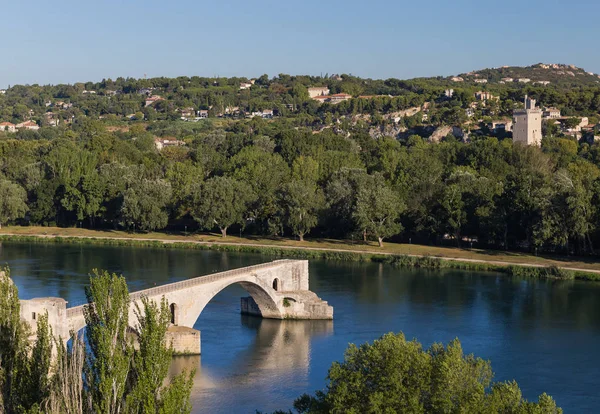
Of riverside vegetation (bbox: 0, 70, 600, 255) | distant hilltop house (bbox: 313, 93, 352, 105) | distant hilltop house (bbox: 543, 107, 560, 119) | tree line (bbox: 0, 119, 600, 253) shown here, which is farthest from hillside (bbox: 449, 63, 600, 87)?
tree line (bbox: 0, 119, 600, 253)

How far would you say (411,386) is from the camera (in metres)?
17.5

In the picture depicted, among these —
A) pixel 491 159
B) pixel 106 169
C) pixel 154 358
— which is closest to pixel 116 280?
pixel 154 358

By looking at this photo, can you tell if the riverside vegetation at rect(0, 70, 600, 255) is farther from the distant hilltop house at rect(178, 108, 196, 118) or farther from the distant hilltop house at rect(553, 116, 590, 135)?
the distant hilltop house at rect(178, 108, 196, 118)

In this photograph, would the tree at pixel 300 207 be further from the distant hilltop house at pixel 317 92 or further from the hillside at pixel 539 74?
the hillside at pixel 539 74

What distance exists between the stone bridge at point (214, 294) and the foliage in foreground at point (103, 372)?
4.71 meters

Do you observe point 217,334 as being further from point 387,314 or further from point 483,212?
point 483,212

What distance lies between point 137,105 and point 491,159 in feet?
243

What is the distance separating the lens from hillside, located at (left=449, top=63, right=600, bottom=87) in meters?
150

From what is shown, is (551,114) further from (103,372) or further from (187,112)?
(103,372)

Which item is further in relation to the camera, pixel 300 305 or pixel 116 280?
pixel 300 305

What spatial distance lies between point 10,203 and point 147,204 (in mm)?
8862

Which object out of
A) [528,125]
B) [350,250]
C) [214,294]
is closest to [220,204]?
[350,250]

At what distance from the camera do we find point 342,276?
3966 centimetres

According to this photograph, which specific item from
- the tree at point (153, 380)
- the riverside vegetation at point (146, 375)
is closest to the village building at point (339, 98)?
the riverside vegetation at point (146, 375)
